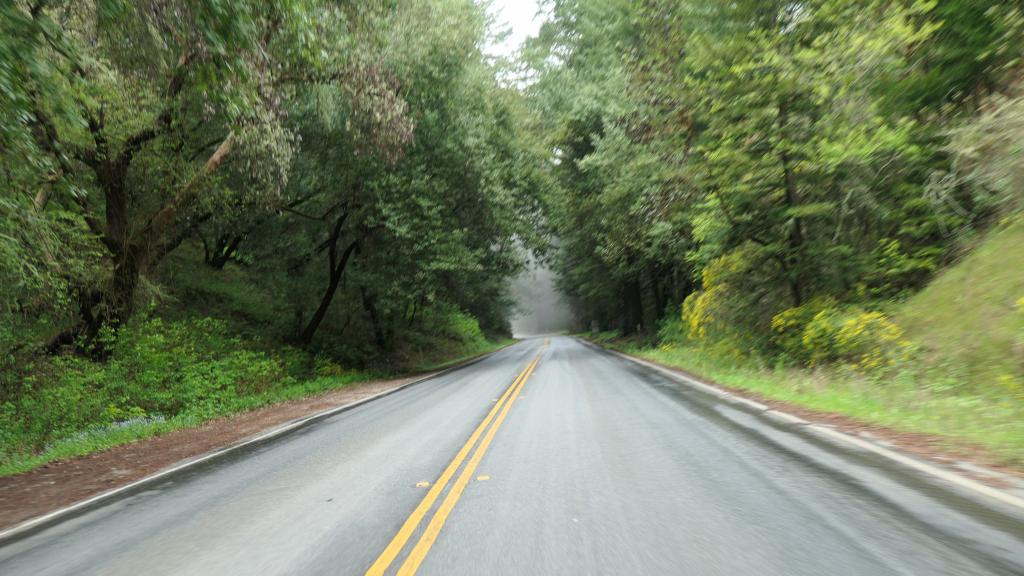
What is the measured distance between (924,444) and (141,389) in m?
14.3

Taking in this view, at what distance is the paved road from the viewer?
3.47 m

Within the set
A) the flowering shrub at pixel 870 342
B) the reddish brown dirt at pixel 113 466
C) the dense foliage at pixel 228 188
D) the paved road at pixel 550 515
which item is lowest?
the paved road at pixel 550 515

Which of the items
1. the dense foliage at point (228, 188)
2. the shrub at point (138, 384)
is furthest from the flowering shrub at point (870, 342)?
the shrub at point (138, 384)

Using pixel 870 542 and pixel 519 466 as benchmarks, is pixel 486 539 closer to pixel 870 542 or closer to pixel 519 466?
pixel 519 466

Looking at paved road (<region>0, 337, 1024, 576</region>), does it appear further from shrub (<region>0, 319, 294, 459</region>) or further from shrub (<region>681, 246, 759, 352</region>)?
shrub (<region>681, 246, 759, 352</region>)

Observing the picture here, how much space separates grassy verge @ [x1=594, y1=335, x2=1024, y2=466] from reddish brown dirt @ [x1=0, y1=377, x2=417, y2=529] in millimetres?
9204

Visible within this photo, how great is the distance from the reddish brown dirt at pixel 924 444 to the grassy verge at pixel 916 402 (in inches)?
1.7

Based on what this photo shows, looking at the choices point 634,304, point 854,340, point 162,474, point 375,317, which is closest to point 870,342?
point 854,340

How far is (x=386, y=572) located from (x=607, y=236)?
65.7 ft

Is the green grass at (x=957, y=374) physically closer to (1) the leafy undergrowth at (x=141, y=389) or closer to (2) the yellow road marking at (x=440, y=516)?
(2) the yellow road marking at (x=440, y=516)

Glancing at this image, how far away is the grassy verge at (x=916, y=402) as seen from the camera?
5430 mm

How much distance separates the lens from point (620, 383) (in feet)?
44.7

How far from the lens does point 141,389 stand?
12391 mm

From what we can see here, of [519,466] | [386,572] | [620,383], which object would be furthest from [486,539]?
[620,383]
